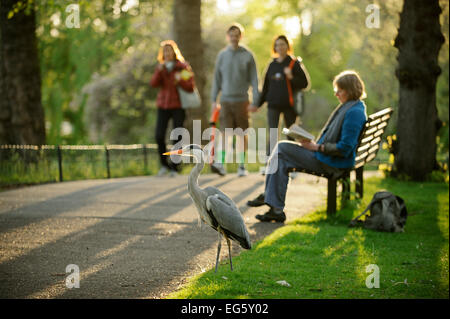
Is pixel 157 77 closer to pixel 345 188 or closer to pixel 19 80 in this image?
pixel 19 80

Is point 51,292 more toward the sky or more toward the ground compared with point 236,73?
more toward the ground

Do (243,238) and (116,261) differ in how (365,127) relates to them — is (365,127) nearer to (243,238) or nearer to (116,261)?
(243,238)

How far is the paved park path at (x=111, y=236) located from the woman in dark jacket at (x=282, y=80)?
140 centimetres

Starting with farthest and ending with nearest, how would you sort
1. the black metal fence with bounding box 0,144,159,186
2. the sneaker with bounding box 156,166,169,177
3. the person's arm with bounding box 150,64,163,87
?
the sneaker with bounding box 156,166,169,177
the person's arm with bounding box 150,64,163,87
the black metal fence with bounding box 0,144,159,186

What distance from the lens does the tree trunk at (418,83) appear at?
31.7 ft

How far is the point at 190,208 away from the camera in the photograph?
793 centimetres

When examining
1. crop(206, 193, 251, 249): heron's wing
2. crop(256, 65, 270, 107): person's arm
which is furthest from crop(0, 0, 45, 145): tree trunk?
crop(206, 193, 251, 249): heron's wing

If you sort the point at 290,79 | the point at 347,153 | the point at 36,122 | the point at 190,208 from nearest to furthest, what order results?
the point at 347,153
the point at 190,208
the point at 290,79
the point at 36,122

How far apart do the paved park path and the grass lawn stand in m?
0.34

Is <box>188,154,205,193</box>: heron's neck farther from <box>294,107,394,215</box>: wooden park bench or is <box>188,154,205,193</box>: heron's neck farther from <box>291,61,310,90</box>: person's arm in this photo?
<box>291,61,310,90</box>: person's arm

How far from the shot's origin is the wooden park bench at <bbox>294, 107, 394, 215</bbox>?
22.8 feet
